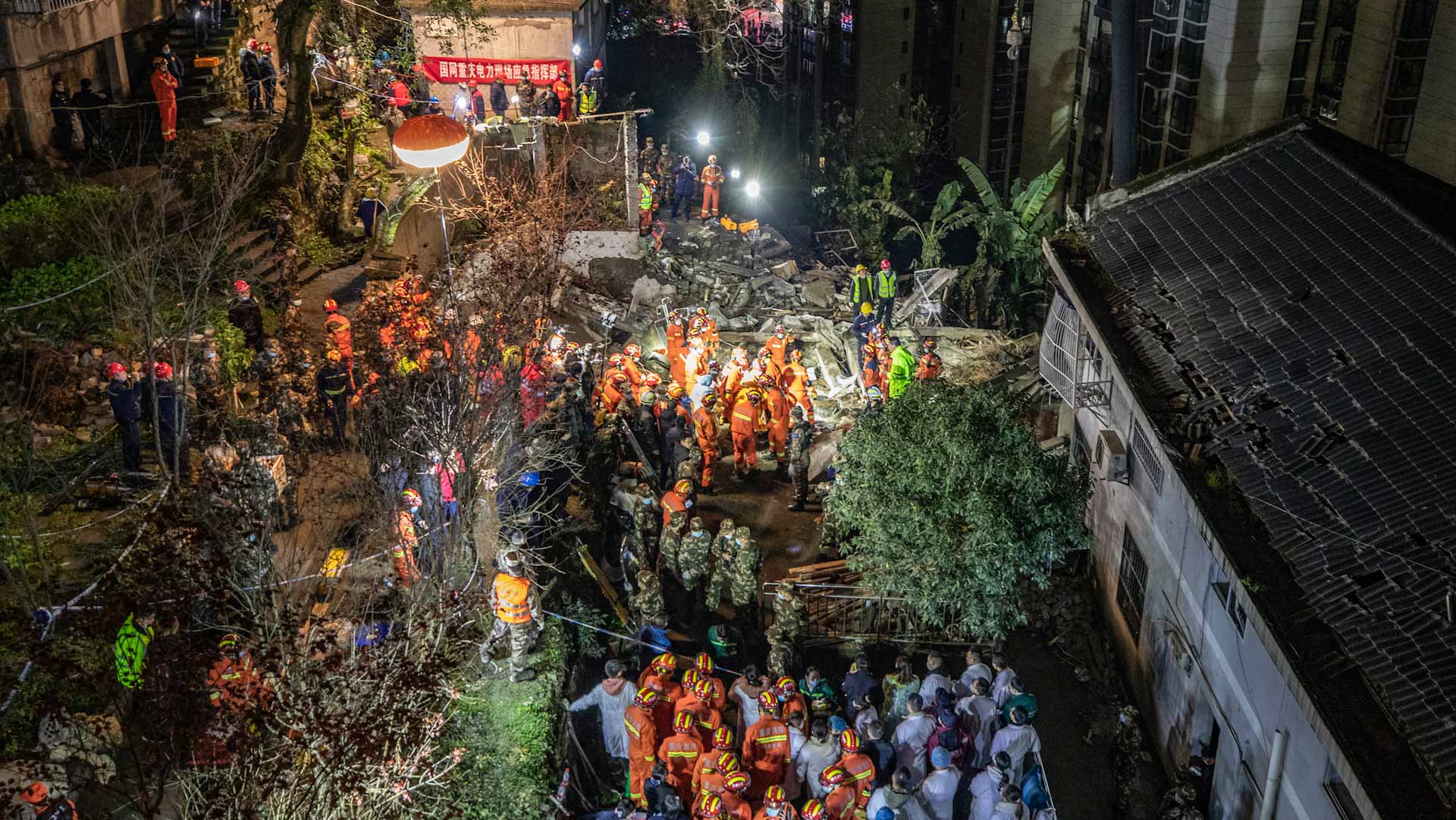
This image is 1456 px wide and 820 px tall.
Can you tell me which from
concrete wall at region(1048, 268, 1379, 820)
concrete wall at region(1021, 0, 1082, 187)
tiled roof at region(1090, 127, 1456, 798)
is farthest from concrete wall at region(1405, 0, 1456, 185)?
concrete wall at region(1021, 0, 1082, 187)

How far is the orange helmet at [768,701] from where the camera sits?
13422 mm

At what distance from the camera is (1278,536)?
36.5ft

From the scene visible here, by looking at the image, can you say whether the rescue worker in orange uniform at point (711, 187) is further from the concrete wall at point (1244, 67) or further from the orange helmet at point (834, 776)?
the orange helmet at point (834, 776)

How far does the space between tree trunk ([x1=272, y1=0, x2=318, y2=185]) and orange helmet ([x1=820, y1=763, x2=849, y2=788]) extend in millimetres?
19550

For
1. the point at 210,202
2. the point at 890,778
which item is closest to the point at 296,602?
the point at 890,778

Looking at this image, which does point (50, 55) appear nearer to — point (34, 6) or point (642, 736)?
point (34, 6)

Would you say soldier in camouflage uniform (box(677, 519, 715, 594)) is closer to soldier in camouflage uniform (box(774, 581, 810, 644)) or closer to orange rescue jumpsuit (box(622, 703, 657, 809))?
soldier in camouflage uniform (box(774, 581, 810, 644))

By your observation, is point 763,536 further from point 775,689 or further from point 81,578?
point 81,578

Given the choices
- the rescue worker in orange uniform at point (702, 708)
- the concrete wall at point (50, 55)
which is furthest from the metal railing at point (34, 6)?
the rescue worker in orange uniform at point (702, 708)

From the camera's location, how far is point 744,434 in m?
20.1

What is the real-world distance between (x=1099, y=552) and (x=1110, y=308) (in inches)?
139

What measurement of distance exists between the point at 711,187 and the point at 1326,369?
66.0 feet

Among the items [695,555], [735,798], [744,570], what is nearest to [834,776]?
[735,798]

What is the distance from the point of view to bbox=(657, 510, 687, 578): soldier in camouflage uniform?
17.0 m
